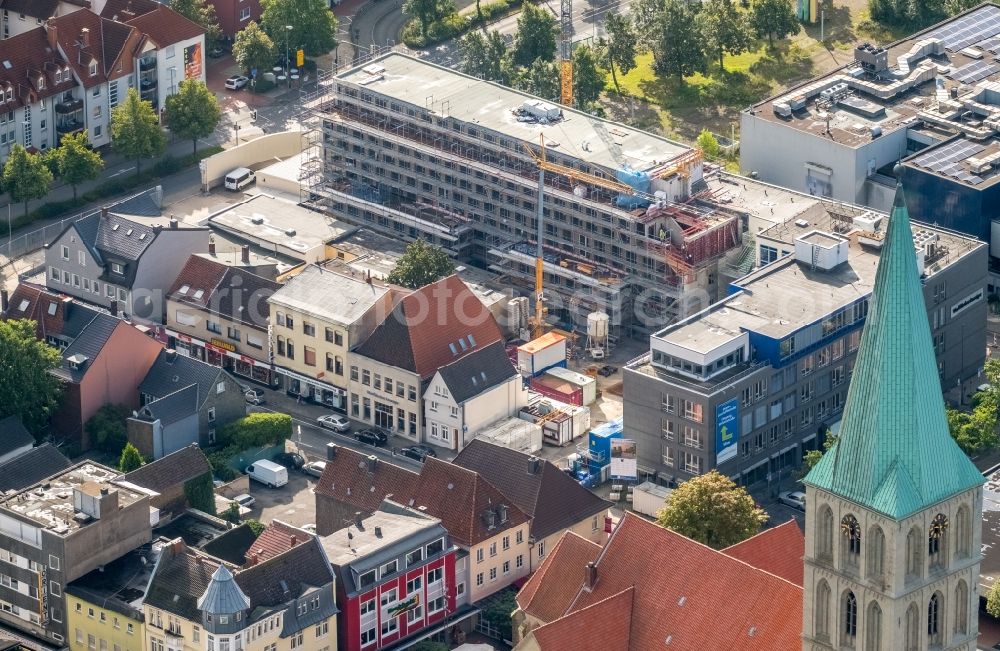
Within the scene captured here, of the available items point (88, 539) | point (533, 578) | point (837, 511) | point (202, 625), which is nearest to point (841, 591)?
point (837, 511)

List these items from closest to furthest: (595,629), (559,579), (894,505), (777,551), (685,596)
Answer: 1. (894,505)
2. (685,596)
3. (595,629)
4. (777,551)
5. (559,579)

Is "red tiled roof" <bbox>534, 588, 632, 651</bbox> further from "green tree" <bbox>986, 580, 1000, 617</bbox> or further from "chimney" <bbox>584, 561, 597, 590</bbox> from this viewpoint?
"green tree" <bbox>986, 580, 1000, 617</bbox>

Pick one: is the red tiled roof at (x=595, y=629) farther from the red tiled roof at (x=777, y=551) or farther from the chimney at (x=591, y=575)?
the red tiled roof at (x=777, y=551)

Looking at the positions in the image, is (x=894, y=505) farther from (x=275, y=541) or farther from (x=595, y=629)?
(x=275, y=541)

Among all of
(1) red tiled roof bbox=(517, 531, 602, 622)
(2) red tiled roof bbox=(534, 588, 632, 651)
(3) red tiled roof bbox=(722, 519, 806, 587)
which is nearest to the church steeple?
(3) red tiled roof bbox=(722, 519, 806, 587)

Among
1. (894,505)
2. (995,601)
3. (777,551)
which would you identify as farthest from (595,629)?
(995,601)

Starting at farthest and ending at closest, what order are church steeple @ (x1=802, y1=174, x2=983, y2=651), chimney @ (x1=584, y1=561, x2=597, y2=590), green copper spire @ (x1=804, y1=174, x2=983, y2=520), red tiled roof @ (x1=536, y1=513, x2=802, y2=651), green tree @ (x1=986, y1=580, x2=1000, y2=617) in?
green tree @ (x1=986, y1=580, x2=1000, y2=617) → chimney @ (x1=584, y1=561, x2=597, y2=590) → red tiled roof @ (x1=536, y1=513, x2=802, y2=651) → church steeple @ (x1=802, y1=174, x2=983, y2=651) → green copper spire @ (x1=804, y1=174, x2=983, y2=520)

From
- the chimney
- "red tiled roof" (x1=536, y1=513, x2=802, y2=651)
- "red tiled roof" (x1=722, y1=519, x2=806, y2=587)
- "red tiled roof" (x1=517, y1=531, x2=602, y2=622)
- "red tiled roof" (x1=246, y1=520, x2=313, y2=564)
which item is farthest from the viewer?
"red tiled roof" (x1=246, y1=520, x2=313, y2=564)
